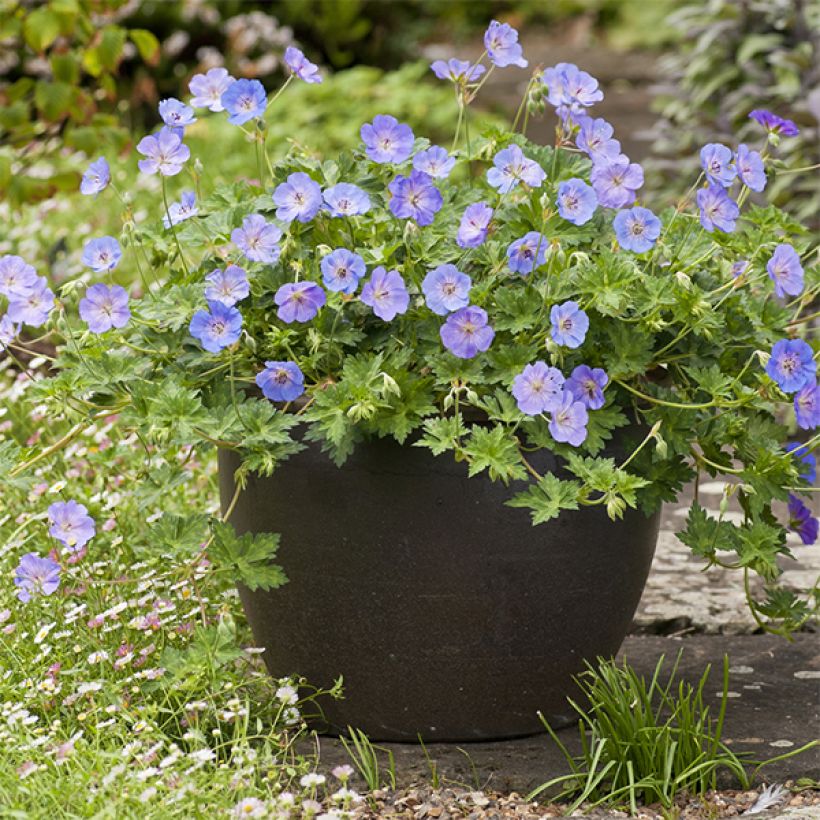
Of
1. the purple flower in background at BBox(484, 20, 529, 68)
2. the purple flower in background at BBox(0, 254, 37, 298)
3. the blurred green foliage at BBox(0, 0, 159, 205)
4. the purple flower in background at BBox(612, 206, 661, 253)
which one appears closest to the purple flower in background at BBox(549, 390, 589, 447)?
the purple flower in background at BBox(612, 206, 661, 253)

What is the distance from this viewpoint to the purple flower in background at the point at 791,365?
1.86 metres

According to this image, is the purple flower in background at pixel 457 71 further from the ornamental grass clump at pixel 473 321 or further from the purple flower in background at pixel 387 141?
the purple flower in background at pixel 387 141

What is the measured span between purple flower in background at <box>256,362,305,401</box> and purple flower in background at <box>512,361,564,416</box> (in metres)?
0.31

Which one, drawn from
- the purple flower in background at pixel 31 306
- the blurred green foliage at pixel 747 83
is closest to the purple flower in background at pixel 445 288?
the purple flower in background at pixel 31 306

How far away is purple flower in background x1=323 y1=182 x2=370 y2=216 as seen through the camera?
1.89m

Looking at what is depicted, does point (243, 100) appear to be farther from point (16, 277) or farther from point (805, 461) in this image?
point (805, 461)

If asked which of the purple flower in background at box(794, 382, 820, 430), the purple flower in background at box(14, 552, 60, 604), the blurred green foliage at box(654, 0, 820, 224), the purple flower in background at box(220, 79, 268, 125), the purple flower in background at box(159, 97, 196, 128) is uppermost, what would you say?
the blurred green foliage at box(654, 0, 820, 224)

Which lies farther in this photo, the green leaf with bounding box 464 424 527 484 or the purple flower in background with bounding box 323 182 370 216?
the purple flower in background with bounding box 323 182 370 216

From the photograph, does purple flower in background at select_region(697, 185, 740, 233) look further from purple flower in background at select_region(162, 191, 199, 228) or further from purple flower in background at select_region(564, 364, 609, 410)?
purple flower in background at select_region(162, 191, 199, 228)

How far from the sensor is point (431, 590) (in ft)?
6.45

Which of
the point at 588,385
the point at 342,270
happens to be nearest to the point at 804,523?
the point at 588,385

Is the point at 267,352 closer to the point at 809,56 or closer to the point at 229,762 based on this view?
the point at 229,762

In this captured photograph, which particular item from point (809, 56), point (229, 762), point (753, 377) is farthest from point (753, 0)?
point (229, 762)

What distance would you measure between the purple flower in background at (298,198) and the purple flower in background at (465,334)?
270 mm
